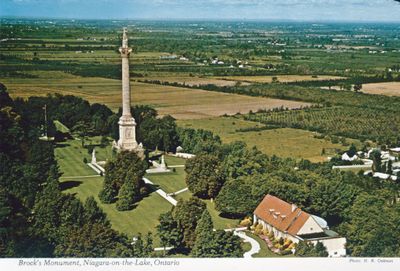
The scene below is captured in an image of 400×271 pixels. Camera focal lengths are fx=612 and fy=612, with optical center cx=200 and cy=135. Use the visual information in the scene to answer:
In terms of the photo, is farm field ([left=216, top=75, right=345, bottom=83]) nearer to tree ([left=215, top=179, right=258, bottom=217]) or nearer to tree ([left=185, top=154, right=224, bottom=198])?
tree ([left=185, top=154, right=224, bottom=198])

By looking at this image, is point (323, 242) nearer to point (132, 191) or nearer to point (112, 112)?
point (132, 191)

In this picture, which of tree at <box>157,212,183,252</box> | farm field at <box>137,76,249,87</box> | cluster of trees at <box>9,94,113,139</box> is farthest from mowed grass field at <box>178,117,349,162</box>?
tree at <box>157,212,183,252</box>

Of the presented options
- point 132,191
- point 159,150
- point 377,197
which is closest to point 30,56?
point 159,150

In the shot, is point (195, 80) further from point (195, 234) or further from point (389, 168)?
point (195, 234)

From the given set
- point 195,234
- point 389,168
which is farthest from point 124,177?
point 389,168

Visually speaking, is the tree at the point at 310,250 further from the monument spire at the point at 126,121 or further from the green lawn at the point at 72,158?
the monument spire at the point at 126,121
